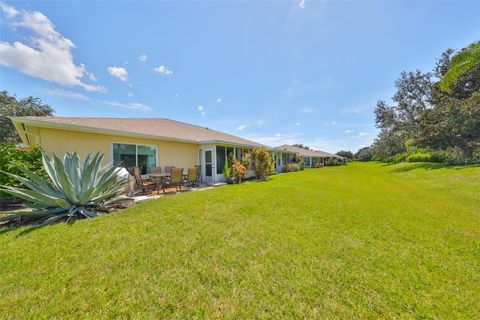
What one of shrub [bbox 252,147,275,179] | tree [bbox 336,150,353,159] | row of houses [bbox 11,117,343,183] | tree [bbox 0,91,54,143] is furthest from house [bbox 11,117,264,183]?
tree [bbox 336,150,353,159]

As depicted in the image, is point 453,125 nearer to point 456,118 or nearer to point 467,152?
point 456,118

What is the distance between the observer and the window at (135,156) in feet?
34.0

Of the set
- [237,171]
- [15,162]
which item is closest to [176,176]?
Answer: [237,171]

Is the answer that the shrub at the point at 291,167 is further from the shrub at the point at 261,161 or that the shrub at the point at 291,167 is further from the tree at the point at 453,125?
the tree at the point at 453,125

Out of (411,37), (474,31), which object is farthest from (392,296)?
(474,31)

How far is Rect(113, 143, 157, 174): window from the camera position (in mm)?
10358

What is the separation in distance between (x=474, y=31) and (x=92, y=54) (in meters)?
26.7

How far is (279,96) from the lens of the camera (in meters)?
19.0

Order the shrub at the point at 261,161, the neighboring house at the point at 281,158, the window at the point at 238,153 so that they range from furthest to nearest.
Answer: the neighboring house at the point at 281,158, the window at the point at 238,153, the shrub at the point at 261,161

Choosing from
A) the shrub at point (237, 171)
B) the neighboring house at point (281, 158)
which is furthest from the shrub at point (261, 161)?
the neighboring house at point (281, 158)

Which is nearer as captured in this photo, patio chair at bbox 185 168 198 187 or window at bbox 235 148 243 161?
patio chair at bbox 185 168 198 187

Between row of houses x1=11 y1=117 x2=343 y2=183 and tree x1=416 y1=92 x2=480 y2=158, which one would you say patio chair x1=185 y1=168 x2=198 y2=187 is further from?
tree x1=416 y1=92 x2=480 y2=158

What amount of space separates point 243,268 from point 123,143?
10303 mm

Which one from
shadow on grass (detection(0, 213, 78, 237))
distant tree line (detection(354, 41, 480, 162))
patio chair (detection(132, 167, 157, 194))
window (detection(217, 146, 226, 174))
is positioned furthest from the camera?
window (detection(217, 146, 226, 174))
